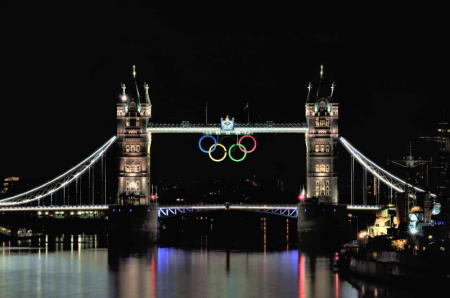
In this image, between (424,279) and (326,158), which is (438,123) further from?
(326,158)

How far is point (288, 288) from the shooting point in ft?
160

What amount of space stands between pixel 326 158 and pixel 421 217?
25.4 m

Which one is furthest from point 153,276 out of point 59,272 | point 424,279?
point 424,279

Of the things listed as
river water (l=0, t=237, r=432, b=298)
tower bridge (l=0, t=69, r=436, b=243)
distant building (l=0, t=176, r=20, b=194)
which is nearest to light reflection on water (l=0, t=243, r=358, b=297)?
river water (l=0, t=237, r=432, b=298)

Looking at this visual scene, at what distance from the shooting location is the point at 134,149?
8694cm

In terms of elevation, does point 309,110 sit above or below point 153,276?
above

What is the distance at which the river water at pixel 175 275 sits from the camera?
A: 46.4m

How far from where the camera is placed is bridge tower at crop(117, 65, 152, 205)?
86688 mm

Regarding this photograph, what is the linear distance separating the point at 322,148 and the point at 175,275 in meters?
32.6

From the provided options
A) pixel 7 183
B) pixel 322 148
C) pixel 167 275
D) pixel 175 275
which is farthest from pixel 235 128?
pixel 7 183

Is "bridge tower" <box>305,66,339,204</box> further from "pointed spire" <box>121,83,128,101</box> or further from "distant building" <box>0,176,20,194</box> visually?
"distant building" <box>0,176,20,194</box>

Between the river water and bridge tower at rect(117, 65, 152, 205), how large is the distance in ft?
31.7

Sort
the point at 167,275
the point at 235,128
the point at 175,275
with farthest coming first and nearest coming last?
the point at 235,128
the point at 175,275
the point at 167,275

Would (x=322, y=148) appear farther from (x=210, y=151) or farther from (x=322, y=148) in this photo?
(x=210, y=151)
